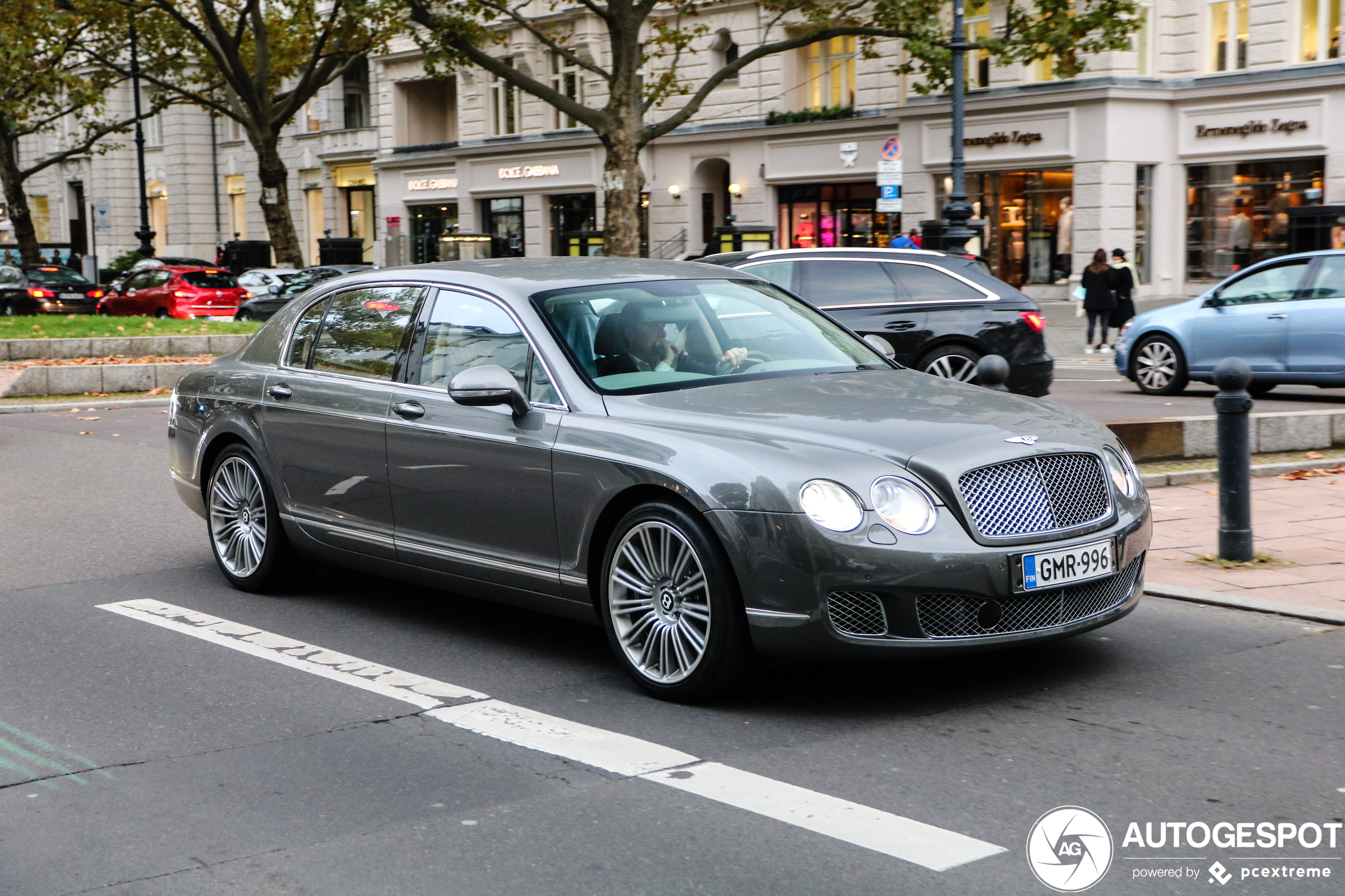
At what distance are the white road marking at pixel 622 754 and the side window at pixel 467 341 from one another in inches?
48.1

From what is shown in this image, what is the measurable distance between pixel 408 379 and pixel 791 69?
34.7 m

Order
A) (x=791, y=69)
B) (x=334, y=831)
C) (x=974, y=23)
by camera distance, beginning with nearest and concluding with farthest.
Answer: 1. (x=334, y=831)
2. (x=974, y=23)
3. (x=791, y=69)

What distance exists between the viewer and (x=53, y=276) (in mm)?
37906

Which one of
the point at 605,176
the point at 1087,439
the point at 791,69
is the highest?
the point at 791,69

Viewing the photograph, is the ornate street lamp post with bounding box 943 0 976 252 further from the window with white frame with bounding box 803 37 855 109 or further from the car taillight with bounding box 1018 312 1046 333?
the window with white frame with bounding box 803 37 855 109

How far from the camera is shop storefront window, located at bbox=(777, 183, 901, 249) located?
38.4 m

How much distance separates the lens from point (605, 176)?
94.2ft

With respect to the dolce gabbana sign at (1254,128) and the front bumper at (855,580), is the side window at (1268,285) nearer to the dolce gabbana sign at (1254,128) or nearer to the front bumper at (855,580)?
the front bumper at (855,580)

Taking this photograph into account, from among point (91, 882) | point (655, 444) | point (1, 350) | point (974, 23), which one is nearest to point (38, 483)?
point (655, 444)

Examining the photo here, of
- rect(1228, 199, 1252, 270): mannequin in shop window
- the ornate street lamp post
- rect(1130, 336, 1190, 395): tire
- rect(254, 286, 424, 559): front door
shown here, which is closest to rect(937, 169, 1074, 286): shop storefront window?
rect(1228, 199, 1252, 270): mannequin in shop window

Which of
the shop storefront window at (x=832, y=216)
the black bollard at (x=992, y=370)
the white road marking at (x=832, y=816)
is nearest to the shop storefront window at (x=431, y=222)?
the shop storefront window at (x=832, y=216)

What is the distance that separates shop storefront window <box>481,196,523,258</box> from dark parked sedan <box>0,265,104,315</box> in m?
12.5

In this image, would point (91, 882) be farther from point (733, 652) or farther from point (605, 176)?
point (605, 176)

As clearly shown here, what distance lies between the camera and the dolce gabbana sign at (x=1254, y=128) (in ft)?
102
